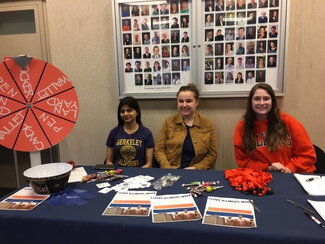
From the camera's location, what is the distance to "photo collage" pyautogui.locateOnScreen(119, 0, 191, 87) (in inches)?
81.9

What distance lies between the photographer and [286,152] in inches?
67.9

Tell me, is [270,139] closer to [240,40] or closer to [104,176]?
[240,40]

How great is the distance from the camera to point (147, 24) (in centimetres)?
212

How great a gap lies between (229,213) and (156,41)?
1.57 m

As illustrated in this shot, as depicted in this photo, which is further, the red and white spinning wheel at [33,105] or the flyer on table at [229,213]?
the red and white spinning wheel at [33,105]

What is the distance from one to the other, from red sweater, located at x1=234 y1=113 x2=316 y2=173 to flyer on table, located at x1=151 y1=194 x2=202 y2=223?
2.70 feet

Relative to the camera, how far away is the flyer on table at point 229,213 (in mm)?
923

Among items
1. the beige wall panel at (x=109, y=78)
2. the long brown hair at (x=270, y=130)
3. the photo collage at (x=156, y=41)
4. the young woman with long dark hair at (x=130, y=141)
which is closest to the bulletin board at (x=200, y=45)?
the photo collage at (x=156, y=41)

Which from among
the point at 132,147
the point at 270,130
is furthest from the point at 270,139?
the point at 132,147

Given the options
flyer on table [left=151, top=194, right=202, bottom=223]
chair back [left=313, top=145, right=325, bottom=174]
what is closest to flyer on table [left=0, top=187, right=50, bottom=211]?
flyer on table [left=151, top=194, right=202, bottom=223]

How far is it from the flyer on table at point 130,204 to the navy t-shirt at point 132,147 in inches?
33.7

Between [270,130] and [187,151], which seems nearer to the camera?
[270,130]

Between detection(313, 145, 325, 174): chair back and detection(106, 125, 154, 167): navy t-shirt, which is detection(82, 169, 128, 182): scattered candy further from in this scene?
detection(313, 145, 325, 174): chair back

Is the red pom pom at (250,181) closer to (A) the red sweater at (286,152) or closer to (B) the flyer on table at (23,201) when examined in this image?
(A) the red sweater at (286,152)
